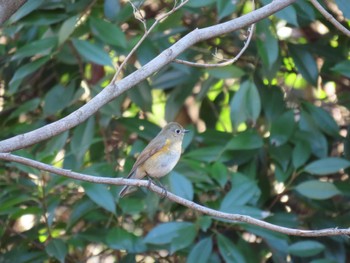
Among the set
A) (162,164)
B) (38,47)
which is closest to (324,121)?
(162,164)

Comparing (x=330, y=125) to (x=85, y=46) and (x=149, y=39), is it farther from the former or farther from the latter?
(x=85, y=46)

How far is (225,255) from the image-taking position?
4.38 m

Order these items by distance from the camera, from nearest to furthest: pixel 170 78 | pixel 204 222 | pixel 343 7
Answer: pixel 343 7 → pixel 204 222 → pixel 170 78

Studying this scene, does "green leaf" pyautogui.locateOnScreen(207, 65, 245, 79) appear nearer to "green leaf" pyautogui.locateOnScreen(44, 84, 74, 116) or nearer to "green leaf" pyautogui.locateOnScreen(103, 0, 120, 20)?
"green leaf" pyautogui.locateOnScreen(103, 0, 120, 20)

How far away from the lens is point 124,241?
441 centimetres

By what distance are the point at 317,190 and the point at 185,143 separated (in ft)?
2.62

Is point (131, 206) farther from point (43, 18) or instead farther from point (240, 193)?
point (43, 18)

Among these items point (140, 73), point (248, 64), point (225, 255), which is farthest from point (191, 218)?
point (140, 73)

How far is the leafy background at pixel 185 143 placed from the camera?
4.43m

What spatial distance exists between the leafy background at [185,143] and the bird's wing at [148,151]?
177mm

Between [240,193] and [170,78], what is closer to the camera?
[240,193]

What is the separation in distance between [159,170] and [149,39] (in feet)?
2.88

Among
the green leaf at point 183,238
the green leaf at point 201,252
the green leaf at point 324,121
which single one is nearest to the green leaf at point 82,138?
the green leaf at point 183,238

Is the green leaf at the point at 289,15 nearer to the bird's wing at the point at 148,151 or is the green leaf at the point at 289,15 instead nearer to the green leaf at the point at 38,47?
the bird's wing at the point at 148,151
